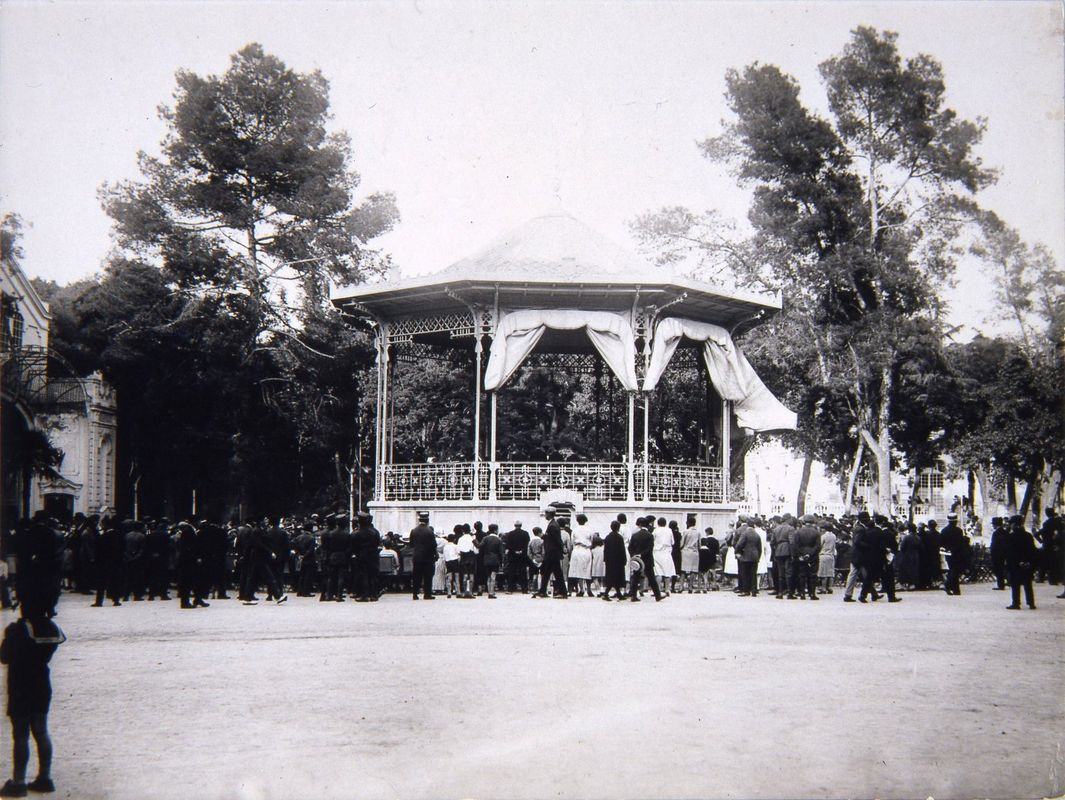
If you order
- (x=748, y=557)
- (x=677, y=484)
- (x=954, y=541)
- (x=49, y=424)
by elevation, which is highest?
(x=49, y=424)

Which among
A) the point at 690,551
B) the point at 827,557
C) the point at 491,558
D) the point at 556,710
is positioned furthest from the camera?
A: the point at 827,557

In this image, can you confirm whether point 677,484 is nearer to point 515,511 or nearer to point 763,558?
point 763,558

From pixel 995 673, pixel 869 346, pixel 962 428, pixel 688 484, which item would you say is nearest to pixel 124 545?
pixel 688 484

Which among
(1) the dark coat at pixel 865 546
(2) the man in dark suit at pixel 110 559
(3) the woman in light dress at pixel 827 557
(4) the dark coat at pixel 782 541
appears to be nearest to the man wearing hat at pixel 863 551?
(1) the dark coat at pixel 865 546

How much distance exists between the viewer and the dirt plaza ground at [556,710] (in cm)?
693

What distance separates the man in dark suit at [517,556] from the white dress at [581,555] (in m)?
1.07

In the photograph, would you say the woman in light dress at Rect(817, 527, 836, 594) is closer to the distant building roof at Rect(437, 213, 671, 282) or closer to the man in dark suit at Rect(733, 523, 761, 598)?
the man in dark suit at Rect(733, 523, 761, 598)

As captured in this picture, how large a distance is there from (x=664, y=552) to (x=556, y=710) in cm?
1176

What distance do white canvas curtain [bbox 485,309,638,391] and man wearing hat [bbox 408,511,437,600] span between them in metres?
5.14

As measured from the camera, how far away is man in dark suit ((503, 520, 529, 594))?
68.6 feet

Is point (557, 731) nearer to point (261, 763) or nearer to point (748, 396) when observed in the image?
point (261, 763)

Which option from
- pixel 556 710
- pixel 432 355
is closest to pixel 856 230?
pixel 432 355

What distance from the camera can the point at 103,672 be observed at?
10.6 meters

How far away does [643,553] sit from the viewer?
765 inches
